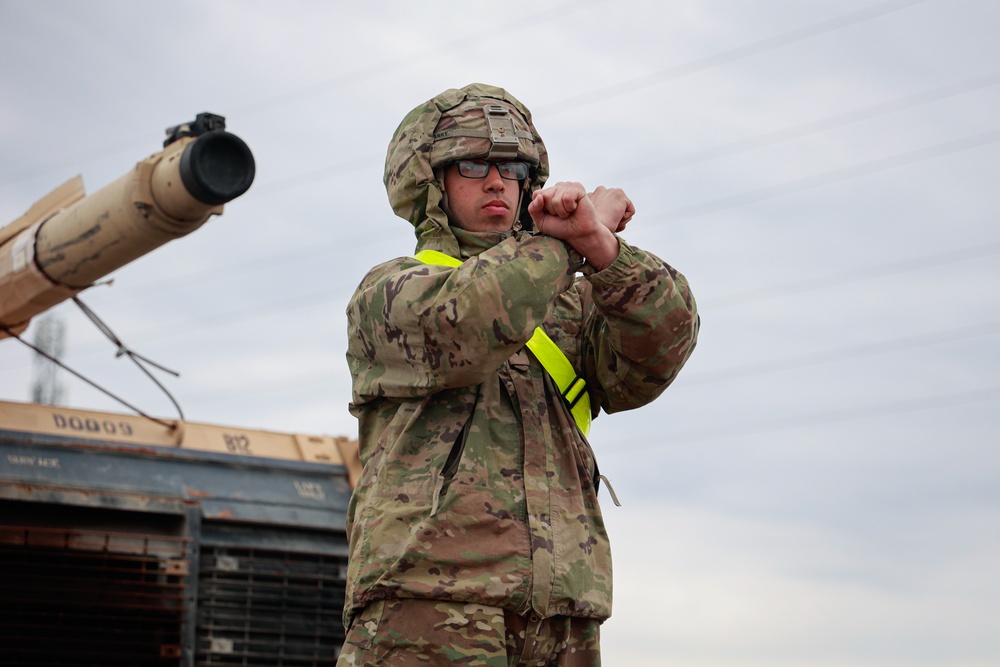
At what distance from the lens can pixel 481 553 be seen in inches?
122

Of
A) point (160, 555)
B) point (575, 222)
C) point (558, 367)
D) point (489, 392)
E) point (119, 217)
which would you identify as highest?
point (119, 217)

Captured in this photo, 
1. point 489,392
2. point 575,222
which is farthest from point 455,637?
point 575,222

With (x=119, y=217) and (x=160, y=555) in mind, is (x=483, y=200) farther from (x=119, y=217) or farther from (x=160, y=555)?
(x=119, y=217)

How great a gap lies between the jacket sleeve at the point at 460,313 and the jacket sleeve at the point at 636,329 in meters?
0.11

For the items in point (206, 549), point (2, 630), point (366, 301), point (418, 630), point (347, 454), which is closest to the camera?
point (418, 630)

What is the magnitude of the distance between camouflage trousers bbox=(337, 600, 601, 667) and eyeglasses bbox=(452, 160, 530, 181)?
3.42ft

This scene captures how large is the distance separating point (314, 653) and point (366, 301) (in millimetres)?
5064

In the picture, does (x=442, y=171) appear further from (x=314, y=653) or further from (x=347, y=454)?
(x=347, y=454)

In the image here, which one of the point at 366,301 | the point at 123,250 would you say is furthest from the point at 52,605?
the point at 366,301

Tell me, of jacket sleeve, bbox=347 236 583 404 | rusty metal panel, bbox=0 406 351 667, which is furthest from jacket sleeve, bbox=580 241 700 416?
rusty metal panel, bbox=0 406 351 667

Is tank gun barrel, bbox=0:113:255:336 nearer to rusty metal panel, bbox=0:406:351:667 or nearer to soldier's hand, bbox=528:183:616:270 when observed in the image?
rusty metal panel, bbox=0:406:351:667

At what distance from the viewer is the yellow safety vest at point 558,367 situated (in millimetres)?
3447

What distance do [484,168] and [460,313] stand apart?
0.54m

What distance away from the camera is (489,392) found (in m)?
3.33
